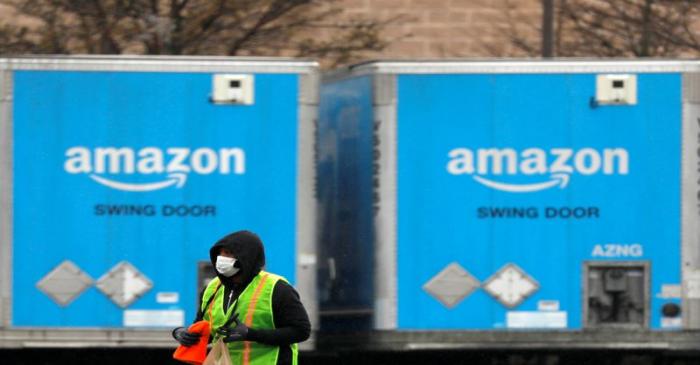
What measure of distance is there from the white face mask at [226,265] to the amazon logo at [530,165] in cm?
433

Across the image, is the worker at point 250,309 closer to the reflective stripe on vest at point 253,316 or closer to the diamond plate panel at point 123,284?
the reflective stripe on vest at point 253,316

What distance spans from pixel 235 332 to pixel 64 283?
4.40 m

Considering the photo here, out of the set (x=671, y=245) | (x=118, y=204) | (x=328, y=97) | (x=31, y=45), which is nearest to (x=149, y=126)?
(x=118, y=204)

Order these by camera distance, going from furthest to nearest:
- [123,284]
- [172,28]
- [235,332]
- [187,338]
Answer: [172,28]
[123,284]
[187,338]
[235,332]

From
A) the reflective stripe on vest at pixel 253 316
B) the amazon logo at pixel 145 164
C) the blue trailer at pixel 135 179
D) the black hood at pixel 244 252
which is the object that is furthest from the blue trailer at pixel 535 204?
the black hood at pixel 244 252

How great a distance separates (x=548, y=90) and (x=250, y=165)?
80.9 inches

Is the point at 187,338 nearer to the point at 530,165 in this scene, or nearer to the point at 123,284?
the point at 123,284

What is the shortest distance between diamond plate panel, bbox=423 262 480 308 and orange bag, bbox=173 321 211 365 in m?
4.17

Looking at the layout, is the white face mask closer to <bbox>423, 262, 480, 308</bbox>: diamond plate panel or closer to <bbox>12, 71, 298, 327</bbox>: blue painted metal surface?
<bbox>12, 71, 298, 327</bbox>: blue painted metal surface

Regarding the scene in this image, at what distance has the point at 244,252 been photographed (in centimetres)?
643

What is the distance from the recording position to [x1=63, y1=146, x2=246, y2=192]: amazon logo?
34.7 ft

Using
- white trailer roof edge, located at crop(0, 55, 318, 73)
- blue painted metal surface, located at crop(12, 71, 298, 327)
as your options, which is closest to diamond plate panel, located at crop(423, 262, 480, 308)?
blue painted metal surface, located at crop(12, 71, 298, 327)

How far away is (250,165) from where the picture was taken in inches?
418

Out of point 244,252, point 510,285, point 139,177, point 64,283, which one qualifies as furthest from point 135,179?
point 244,252
